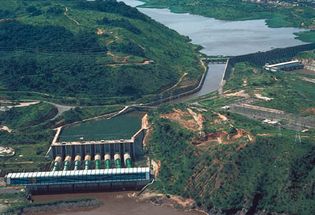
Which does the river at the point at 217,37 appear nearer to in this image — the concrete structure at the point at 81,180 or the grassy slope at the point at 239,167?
the concrete structure at the point at 81,180

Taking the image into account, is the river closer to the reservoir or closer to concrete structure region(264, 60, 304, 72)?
the reservoir

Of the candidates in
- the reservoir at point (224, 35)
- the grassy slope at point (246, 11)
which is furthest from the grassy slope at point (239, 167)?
the grassy slope at point (246, 11)

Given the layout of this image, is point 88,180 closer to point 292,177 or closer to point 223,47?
point 292,177

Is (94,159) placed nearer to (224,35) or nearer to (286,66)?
(286,66)

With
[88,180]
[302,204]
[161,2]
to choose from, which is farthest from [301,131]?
[161,2]

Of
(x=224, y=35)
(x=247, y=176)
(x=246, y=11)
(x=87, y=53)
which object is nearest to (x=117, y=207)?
(x=247, y=176)

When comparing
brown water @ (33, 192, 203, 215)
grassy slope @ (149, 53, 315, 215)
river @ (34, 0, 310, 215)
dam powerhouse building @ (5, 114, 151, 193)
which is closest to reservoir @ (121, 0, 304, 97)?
river @ (34, 0, 310, 215)
